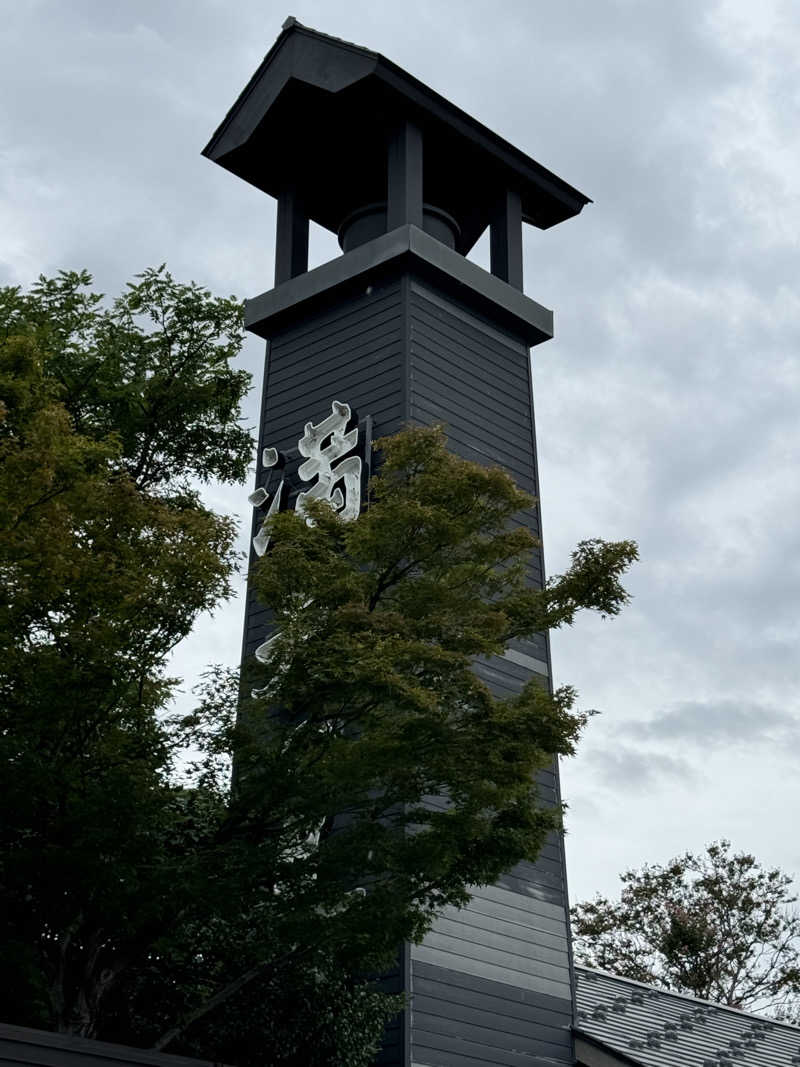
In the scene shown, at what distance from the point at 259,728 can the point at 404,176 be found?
1157 centimetres

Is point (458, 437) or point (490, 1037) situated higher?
point (458, 437)

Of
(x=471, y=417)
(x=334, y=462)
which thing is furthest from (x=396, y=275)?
(x=334, y=462)

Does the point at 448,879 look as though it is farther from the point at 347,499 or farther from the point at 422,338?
the point at 422,338

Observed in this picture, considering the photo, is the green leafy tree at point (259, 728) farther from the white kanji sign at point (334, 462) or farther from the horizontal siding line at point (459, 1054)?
the white kanji sign at point (334, 462)

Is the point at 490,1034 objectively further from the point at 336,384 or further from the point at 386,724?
the point at 336,384

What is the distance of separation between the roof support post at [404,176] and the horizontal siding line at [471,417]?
9.05 ft

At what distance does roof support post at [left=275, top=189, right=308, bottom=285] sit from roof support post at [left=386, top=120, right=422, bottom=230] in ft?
6.03

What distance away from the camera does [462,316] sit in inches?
857

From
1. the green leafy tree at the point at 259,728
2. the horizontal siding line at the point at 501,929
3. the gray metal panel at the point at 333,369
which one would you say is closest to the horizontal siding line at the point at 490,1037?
the horizontal siding line at the point at 501,929

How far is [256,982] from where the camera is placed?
14.2m

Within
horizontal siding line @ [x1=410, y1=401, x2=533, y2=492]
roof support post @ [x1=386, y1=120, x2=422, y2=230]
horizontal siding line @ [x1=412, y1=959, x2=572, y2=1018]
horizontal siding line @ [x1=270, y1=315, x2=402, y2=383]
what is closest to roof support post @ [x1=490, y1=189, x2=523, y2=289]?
roof support post @ [x1=386, y1=120, x2=422, y2=230]

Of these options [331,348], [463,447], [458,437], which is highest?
[331,348]

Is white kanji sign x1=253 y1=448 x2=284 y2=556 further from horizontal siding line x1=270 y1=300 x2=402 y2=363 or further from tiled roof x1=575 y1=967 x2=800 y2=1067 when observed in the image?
tiled roof x1=575 y1=967 x2=800 y2=1067

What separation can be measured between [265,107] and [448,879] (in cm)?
1466
